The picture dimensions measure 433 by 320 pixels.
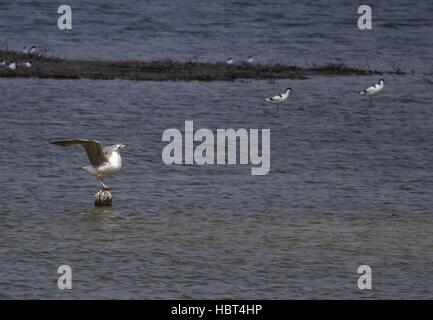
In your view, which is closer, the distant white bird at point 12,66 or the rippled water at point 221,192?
the rippled water at point 221,192

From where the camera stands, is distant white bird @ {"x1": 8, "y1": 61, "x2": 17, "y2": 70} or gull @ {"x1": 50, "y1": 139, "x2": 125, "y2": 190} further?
distant white bird @ {"x1": 8, "y1": 61, "x2": 17, "y2": 70}

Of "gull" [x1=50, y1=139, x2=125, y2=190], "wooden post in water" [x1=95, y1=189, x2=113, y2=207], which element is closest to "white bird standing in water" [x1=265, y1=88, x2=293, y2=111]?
"wooden post in water" [x1=95, y1=189, x2=113, y2=207]

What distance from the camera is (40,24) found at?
A: 151ft

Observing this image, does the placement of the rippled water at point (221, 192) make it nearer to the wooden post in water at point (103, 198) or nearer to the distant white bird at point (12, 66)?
the wooden post in water at point (103, 198)

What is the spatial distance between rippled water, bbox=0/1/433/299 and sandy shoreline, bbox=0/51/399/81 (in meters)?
0.75

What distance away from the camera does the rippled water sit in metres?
17.8

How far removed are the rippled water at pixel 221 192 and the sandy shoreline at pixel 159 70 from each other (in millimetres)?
746

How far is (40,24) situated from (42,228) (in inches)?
1058

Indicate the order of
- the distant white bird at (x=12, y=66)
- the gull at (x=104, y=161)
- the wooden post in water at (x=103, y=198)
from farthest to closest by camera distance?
the distant white bird at (x=12, y=66), the wooden post in water at (x=103, y=198), the gull at (x=104, y=161)

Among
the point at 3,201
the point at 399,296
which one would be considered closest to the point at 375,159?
the point at 3,201

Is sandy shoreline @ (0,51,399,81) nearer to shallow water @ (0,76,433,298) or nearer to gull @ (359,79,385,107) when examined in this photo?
shallow water @ (0,76,433,298)

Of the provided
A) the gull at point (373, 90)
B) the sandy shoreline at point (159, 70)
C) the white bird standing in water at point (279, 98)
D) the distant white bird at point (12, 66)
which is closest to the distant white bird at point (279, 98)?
the white bird standing in water at point (279, 98)

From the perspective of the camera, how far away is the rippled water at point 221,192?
17.8m
